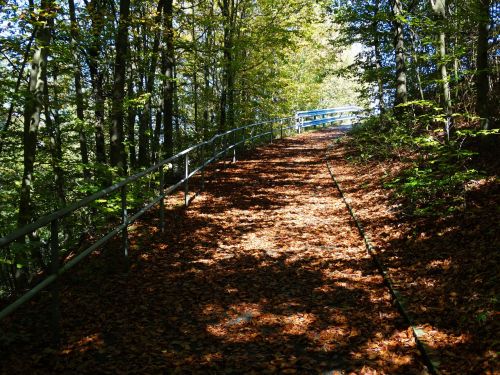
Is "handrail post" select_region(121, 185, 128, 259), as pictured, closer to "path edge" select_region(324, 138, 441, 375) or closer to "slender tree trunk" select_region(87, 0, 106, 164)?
"path edge" select_region(324, 138, 441, 375)

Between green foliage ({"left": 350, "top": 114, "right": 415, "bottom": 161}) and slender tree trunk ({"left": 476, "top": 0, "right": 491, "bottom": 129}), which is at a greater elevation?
slender tree trunk ({"left": 476, "top": 0, "right": 491, "bottom": 129})

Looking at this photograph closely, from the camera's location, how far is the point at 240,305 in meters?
5.25

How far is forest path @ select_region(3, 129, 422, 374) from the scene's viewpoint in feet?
13.2

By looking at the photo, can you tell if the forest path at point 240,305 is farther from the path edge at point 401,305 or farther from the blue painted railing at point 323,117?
the blue painted railing at point 323,117

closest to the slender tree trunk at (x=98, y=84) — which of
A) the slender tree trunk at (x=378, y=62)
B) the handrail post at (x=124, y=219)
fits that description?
the handrail post at (x=124, y=219)

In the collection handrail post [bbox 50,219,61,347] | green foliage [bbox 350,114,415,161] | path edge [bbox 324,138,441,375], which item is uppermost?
green foliage [bbox 350,114,415,161]

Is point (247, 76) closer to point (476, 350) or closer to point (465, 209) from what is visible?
point (465, 209)

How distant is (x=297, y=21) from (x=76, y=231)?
14240 millimetres

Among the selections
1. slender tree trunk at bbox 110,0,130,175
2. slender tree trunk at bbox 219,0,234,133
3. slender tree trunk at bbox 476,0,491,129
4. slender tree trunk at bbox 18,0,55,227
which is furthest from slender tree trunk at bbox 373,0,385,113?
slender tree trunk at bbox 18,0,55,227

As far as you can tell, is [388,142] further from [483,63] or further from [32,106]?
[32,106]

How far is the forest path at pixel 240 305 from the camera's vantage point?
13.2 feet

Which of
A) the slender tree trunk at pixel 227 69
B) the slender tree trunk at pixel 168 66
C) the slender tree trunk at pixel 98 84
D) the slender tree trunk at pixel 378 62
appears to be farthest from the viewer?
the slender tree trunk at pixel 227 69

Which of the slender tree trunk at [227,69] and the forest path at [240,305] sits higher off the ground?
the slender tree trunk at [227,69]

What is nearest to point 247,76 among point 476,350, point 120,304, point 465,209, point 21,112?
point 21,112
